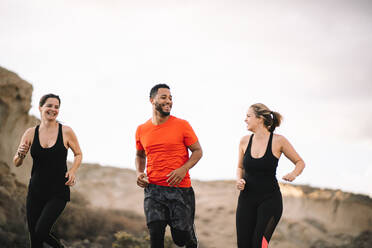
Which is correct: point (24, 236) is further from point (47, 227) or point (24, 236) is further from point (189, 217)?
point (189, 217)

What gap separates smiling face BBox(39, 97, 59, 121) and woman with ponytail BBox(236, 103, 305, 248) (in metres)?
2.58

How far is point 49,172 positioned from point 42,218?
0.58m

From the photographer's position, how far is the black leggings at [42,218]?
470 centimetres

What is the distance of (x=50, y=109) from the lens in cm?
511

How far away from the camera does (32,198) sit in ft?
15.9

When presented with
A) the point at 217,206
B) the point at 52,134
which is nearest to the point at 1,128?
the point at 52,134

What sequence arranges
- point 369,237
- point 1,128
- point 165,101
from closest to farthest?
point 165,101, point 1,128, point 369,237

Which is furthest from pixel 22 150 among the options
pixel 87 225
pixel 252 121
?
pixel 87 225

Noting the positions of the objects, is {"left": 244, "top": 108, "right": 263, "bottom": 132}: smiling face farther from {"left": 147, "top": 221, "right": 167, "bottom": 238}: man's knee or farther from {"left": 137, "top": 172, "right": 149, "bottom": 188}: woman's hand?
{"left": 147, "top": 221, "right": 167, "bottom": 238}: man's knee

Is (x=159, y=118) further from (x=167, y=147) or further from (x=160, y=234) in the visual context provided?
(x=160, y=234)

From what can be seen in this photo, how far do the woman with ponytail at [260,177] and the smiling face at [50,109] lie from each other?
2581 millimetres

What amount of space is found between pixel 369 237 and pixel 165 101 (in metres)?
11.6

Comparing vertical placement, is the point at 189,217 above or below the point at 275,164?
below

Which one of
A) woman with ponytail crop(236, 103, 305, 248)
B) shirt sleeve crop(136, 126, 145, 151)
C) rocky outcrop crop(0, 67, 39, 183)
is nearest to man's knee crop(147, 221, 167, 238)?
woman with ponytail crop(236, 103, 305, 248)
